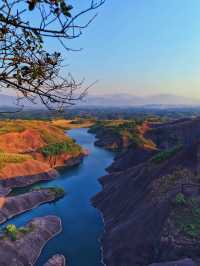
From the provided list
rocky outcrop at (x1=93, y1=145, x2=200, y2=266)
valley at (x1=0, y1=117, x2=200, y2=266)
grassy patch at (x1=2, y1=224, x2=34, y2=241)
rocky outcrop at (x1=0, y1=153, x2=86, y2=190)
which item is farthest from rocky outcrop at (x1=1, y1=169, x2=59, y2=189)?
grassy patch at (x1=2, y1=224, x2=34, y2=241)

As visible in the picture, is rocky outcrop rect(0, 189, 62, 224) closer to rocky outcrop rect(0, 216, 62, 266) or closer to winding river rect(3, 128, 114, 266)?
winding river rect(3, 128, 114, 266)

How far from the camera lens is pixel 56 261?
121ft

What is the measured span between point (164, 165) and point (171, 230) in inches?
773

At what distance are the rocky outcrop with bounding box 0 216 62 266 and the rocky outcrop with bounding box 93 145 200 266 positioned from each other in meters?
7.57

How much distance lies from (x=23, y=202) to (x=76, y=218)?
Answer: 36.3 feet

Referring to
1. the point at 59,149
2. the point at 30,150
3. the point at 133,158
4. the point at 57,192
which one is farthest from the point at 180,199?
the point at 30,150

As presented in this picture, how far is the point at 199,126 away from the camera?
10769cm

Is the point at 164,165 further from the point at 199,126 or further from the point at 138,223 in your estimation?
the point at 199,126


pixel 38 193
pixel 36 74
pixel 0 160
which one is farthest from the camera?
pixel 0 160

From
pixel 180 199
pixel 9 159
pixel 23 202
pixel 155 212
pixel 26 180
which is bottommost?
pixel 26 180

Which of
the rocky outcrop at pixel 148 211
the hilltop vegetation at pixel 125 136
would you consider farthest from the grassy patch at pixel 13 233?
the hilltop vegetation at pixel 125 136

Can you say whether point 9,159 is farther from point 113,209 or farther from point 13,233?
point 13,233

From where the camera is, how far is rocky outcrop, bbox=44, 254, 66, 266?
36.1m

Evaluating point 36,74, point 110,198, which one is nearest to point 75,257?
point 110,198
